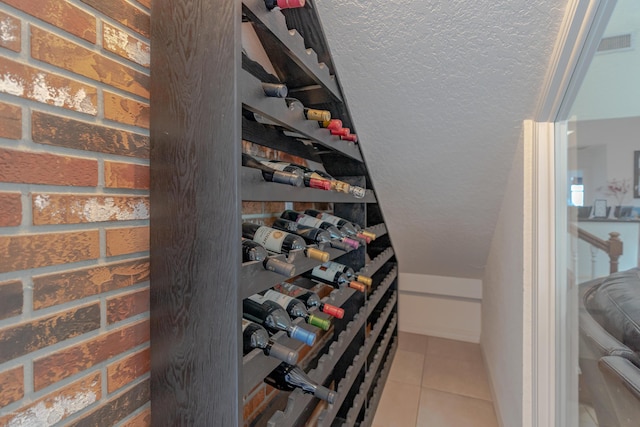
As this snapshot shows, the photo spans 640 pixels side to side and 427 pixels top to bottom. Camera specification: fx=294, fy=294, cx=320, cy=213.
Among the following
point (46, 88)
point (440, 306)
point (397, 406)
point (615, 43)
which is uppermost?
point (615, 43)

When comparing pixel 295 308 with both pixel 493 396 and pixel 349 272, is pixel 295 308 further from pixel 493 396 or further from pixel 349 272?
pixel 493 396

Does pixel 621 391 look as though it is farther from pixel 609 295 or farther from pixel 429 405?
pixel 429 405

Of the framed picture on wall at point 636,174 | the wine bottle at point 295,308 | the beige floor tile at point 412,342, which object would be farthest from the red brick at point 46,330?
the beige floor tile at point 412,342

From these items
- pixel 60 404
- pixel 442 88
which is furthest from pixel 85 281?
pixel 442 88

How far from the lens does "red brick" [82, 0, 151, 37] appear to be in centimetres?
58

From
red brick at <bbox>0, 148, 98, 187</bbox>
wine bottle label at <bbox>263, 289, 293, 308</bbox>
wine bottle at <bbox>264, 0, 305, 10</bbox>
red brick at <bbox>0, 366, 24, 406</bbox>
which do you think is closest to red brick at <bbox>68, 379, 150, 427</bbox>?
red brick at <bbox>0, 366, 24, 406</bbox>

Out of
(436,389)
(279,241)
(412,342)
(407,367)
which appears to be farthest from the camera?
(412,342)

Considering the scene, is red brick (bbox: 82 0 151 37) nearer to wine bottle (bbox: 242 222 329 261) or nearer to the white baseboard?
wine bottle (bbox: 242 222 329 261)

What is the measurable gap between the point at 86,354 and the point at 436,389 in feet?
6.29

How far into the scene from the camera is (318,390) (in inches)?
29.4

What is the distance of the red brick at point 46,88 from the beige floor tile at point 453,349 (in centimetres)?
249

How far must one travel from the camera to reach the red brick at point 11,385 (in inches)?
17.3

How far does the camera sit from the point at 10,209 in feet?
1.48

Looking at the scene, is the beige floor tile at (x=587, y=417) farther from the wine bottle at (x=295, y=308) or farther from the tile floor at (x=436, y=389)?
the wine bottle at (x=295, y=308)
